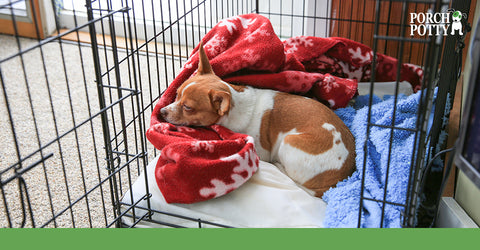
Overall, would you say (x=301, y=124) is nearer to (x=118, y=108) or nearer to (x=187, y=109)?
(x=187, y=109)

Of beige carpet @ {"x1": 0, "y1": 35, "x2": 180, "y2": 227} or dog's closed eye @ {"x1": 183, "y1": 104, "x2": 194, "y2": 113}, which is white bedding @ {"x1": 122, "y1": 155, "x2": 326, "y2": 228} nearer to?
beige carpet @ {"x1": 0, "y1": 35, "x2": 180, "y2": 227}

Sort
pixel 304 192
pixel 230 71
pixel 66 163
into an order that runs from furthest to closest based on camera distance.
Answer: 1. pixel 66 163
2. pixel 230 71
3. pixel 304 192

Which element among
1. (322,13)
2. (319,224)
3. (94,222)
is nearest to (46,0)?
(322,13)

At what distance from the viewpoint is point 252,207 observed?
1.70 meters

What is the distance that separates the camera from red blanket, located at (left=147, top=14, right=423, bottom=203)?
1.67 metres

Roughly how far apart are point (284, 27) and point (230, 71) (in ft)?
4.94

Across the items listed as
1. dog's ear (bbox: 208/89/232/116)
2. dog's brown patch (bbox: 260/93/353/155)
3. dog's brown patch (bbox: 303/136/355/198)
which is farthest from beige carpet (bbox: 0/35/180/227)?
dog's brown patch (bbox: 303/136/355/198)

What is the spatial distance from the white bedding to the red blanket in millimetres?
51

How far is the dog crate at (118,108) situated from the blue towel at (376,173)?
0.02 meters

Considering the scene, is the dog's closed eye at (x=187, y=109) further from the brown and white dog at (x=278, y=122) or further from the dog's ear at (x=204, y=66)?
the dog's ear at (x=204, y=66)

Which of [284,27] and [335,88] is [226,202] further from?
[284,27]

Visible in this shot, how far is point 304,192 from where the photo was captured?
1.80m

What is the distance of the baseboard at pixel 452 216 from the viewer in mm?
1533

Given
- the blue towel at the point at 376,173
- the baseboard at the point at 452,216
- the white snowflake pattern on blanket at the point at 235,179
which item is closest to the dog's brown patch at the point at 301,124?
the blue towel at the point at 376,173
